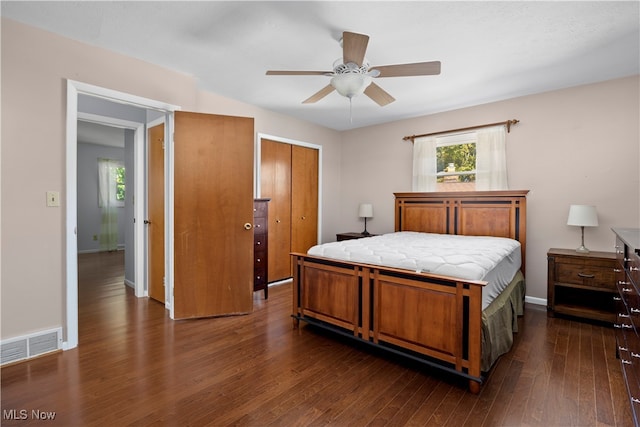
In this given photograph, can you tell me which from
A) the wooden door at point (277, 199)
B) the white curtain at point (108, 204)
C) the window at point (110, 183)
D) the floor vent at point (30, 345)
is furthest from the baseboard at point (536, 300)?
the window at point (110, 183)

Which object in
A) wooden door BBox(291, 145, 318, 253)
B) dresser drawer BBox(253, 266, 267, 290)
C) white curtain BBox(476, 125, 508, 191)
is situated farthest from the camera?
wooden door BBox(291, 145, 318, 253)

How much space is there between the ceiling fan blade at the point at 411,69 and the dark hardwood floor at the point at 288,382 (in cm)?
218

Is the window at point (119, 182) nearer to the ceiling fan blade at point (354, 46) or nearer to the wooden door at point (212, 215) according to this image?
the wooden door at point (212, 215)

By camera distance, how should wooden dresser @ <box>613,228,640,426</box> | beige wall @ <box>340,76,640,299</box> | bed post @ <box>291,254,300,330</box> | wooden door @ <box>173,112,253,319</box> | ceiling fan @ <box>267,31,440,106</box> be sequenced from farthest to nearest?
1. beige wall @ <box>340,76,640,299</box>
2. wooden door @ <box>173,112,253,319</box>
3. bed post @ <box>291,254,300,330</box>
4. ceiling fan @ <box>267,31,440,106</box>
5. wooden dresser @ <box>613,228,640,426</box>

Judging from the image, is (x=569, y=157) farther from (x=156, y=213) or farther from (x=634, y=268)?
(x=156, y=213)

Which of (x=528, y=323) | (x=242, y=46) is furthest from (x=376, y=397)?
(x=242, y=46)

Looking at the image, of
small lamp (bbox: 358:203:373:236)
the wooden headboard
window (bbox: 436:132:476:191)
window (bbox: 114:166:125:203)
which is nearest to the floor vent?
small lamp (bbox: 358:203:373:236)

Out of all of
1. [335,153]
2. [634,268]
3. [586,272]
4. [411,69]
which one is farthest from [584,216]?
[335,153]

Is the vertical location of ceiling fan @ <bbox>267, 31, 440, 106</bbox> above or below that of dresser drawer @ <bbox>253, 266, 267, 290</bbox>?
above

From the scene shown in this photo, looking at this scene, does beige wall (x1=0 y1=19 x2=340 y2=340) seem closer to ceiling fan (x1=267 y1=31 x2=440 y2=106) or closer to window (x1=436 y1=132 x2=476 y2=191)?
ceiling fan (x1=267 y1=31 x2=440 y2=106)

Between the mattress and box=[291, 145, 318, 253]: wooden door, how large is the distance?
2064mm

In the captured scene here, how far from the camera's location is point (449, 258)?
7.39 ft

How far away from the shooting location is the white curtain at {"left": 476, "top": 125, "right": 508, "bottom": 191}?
12.7 ft

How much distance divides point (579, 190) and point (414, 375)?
2.94m
